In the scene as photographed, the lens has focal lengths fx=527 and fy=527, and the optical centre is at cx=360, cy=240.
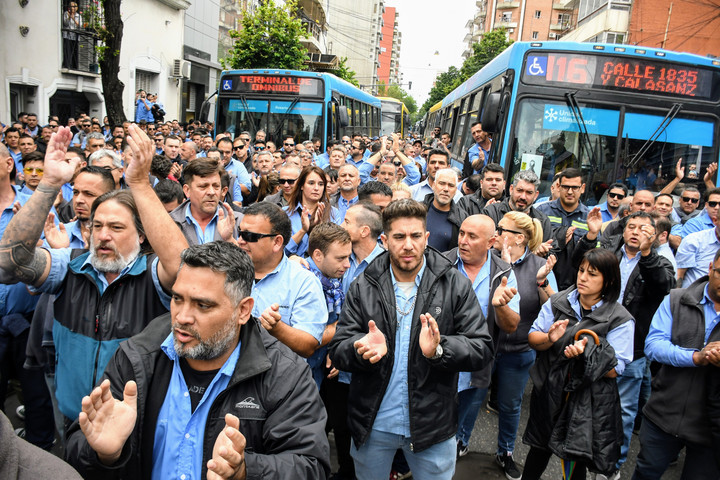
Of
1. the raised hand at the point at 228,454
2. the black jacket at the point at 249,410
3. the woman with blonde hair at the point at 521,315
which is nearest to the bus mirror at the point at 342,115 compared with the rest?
the woman with blonde hair at the point at 521,315

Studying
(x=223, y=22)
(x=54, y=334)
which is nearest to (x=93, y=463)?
(x=54, y=334)

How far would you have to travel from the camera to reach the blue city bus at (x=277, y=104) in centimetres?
1197

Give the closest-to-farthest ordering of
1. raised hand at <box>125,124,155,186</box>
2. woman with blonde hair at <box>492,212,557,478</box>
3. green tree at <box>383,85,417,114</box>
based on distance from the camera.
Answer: raised hand at <box>125,124,155,186</box>, woman with blonde hair at <box>492,212,557,478</box>, green tree at <box>383,85,417,114</box>

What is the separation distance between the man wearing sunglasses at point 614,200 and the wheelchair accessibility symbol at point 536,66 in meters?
1.81

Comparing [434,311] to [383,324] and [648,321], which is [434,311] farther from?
[648,321]

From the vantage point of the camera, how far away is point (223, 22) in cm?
3075

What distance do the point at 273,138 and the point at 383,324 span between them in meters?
9.66

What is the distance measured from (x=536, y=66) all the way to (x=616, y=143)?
4.69ft

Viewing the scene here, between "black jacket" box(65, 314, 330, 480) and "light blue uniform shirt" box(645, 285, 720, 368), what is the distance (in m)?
2.41

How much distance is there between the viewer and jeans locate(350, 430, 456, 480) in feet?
9.71

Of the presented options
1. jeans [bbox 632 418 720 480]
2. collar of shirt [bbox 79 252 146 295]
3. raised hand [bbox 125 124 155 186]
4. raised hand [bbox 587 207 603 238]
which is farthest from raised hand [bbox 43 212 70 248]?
raised hand [bbox 587 207 603 238]

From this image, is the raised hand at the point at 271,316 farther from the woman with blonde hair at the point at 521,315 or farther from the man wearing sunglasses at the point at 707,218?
the man wearing sunglasses at the point at 707,218

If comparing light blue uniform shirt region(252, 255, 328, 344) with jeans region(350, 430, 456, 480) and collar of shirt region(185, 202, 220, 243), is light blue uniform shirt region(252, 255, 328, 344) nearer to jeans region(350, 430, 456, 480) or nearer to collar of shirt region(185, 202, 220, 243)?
jeans region(350, 430, 456, 480)

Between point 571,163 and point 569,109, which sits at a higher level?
point 569,109
